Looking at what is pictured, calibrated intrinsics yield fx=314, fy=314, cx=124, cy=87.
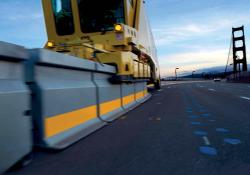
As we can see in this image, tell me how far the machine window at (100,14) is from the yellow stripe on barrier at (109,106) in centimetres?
276

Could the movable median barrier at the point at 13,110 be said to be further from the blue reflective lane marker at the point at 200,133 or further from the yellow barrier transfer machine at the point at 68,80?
the blue reflective lane marker at the point at 200,133

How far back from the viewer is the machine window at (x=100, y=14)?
31.4ft

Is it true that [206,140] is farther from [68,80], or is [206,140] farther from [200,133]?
[68,80]

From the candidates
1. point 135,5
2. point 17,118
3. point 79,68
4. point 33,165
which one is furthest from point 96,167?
point 135,5

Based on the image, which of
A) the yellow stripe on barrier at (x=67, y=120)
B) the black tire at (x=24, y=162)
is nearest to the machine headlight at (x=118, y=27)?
the yellow stripe on barrier at (x=67, y=120)

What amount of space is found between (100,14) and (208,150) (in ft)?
21.8

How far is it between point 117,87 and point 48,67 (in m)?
3.68

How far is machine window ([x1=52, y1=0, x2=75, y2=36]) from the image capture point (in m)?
10.1

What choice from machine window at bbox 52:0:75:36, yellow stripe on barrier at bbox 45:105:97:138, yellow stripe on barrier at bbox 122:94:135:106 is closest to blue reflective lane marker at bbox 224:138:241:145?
yellow stripe on barrier at bbox 45:105:97:138

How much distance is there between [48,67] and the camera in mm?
4410

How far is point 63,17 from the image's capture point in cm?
1035

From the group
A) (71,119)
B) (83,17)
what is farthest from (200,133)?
(83,17)

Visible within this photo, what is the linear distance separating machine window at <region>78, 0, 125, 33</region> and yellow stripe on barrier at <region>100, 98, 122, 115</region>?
2.76 metres

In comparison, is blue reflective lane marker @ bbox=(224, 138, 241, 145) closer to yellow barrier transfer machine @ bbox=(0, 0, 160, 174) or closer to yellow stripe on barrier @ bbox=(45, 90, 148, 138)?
yellow barrier transfer machine @ bbox=(0, 0, 160, 174)
